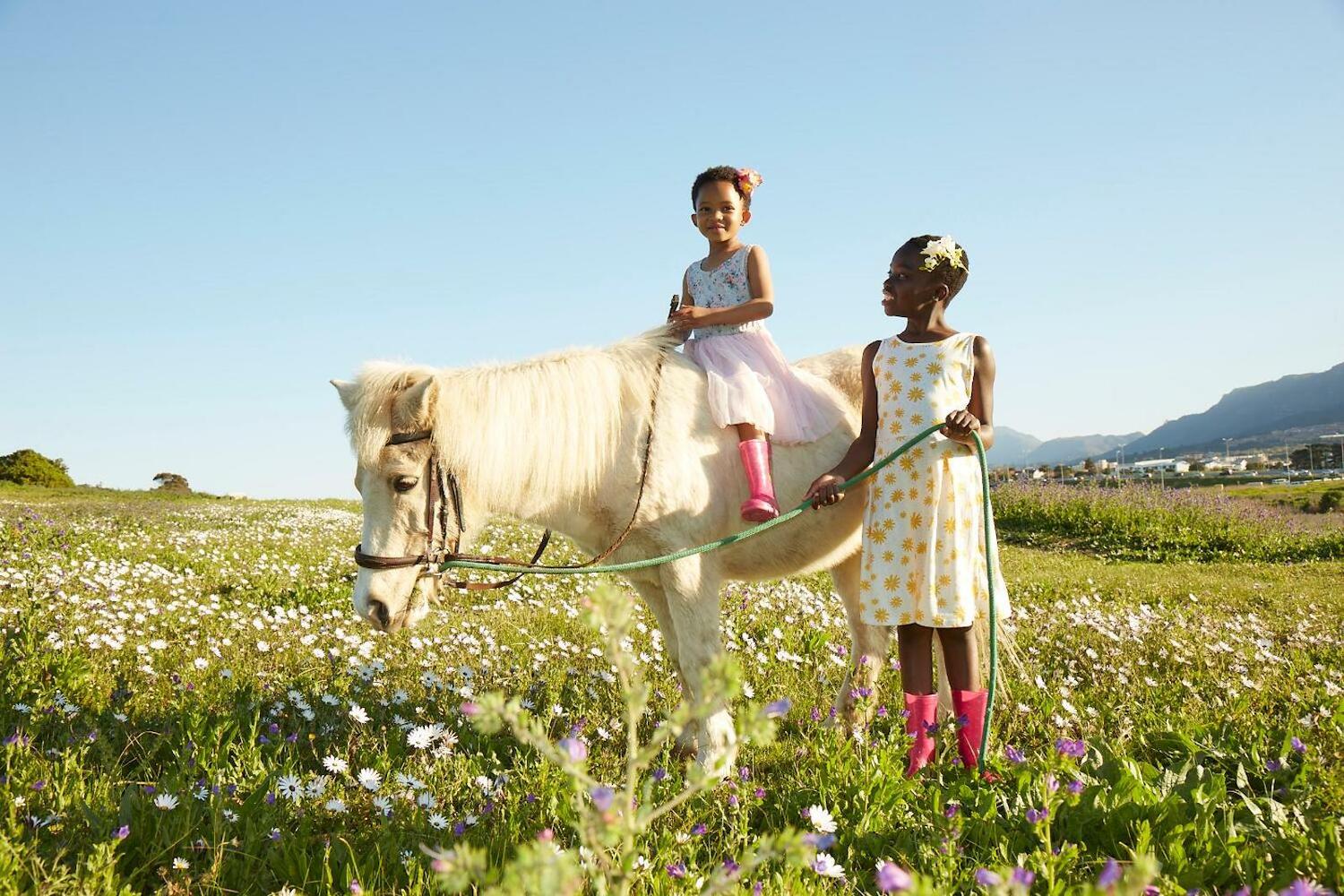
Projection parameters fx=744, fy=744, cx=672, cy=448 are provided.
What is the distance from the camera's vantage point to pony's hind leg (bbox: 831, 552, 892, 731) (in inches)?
160

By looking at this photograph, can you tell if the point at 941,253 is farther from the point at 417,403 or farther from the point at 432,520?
the point at 432,520

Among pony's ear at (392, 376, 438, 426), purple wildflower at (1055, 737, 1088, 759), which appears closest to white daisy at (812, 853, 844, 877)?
purple wildflower at (1055, 737, 1088, 759)

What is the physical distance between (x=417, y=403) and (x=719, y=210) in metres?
1.98

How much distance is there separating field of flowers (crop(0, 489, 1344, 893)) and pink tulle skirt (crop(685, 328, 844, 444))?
1.35 meters

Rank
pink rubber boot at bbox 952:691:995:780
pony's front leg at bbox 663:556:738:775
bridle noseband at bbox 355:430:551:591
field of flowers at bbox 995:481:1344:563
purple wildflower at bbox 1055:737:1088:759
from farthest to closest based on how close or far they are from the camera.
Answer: field of flowers at bbox 995:481:1344:563, pony's front leg at bbox 663:556:738:775, bridle noseband at bbox 355:430:551:591, pink rubber boot at bbox 952:691:995:780, purple wildflower at bbox 1055:737:1088:759

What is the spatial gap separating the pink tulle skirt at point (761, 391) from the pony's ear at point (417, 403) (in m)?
1.42

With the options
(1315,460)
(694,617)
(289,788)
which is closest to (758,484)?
(694,617)

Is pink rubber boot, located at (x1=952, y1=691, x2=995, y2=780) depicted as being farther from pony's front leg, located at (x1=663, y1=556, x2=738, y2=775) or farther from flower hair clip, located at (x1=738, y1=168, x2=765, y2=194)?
flower hair clip, located at (x1=738, y1=168, x2=765, y2=194)

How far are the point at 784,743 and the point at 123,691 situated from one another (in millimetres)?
3391

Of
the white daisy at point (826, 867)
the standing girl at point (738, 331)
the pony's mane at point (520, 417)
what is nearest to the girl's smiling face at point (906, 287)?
the standing girl at point (738, 331)

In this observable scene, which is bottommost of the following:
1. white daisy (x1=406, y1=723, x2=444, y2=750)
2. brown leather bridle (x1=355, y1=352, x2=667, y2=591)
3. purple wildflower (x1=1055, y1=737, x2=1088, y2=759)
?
white daisy (x1=406, y1=723, x2=444, y2=750)

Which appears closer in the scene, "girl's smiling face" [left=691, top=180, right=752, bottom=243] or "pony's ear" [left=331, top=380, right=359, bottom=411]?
"pony's ear" [left=331, top=380, right=359, bottom=411]

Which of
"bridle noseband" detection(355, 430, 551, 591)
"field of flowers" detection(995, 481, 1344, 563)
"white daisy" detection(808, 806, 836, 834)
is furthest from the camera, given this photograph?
"field of flowers" detection(995, 481, 1344, 563)

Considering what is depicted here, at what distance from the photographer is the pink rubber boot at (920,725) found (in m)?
3.28
